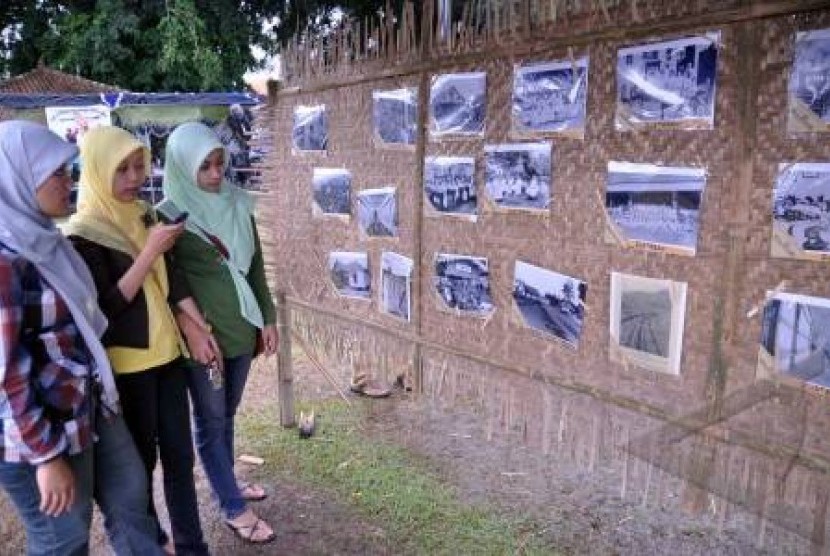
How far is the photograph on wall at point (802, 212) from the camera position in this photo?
1.57 m

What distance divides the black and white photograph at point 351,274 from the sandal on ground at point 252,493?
101 cm

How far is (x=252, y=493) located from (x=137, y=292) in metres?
1.44

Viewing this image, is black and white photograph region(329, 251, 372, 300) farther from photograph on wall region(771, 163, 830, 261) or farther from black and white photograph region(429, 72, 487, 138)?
photograph on wall region(771, 163, 830, 261)

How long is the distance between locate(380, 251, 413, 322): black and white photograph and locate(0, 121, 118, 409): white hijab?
1.36m

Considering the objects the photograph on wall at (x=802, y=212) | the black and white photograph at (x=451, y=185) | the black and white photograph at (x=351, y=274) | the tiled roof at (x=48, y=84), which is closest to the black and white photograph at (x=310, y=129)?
the black and white photograph at (x=351, y=274)

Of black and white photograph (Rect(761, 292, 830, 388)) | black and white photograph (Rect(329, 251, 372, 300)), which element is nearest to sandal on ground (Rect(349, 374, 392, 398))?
black and white photograph (Rect(329, 251, 372, 300))

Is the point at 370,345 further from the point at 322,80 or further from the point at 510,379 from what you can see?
the point at 322,80

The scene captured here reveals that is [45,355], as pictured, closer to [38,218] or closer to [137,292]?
[38,218]

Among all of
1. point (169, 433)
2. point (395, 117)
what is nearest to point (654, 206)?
point (395, 117)

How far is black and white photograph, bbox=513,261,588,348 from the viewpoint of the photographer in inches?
86.5

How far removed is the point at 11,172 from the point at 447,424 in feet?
9.44

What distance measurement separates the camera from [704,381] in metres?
1.88

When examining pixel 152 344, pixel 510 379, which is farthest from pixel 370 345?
pixel 152 344

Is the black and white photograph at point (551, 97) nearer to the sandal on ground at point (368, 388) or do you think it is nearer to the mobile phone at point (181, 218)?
the mobile phone at point (181, 218)
